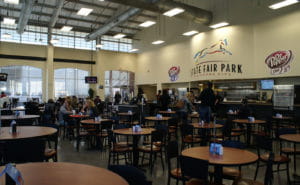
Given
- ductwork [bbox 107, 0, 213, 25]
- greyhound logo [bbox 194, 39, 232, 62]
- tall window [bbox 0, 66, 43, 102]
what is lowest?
tall window [bbox 0, 66, 43, 102]

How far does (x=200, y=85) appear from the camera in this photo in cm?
1440

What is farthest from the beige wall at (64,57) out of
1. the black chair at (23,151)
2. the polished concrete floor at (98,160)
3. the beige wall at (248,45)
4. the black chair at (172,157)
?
the black chair at (172,157)

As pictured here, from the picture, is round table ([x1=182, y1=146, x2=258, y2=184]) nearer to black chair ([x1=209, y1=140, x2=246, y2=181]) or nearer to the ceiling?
black chair ([x1=209, y1=140, x2=246, y2=181])

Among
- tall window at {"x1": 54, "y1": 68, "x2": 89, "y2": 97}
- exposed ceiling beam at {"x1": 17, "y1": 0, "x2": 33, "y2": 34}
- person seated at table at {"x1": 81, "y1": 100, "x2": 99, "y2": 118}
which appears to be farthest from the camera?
tall window at {"x1": 54, "y1": 68, "x2": 89, "y2": 97}

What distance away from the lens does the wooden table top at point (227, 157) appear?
2.69 meters

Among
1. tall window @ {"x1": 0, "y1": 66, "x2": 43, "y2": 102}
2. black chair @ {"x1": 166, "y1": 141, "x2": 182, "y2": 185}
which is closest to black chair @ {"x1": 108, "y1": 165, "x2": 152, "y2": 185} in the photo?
black chair @ {"x1": 166, "y1": 141, "x2": 182, "y2": 185}

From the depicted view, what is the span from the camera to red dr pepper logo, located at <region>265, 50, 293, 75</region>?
32.6 ft

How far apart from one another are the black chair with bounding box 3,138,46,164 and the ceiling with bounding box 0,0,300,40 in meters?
7.47

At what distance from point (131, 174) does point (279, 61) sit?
10103 mm

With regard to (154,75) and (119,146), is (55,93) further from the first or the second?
(119,146)

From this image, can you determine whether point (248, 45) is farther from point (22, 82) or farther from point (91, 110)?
point (22, 82)

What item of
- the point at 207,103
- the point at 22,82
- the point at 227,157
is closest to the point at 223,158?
the point at 227,157

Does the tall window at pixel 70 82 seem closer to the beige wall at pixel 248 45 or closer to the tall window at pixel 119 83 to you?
the tall window at pixel 119 83

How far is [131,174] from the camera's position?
212 centimetres
